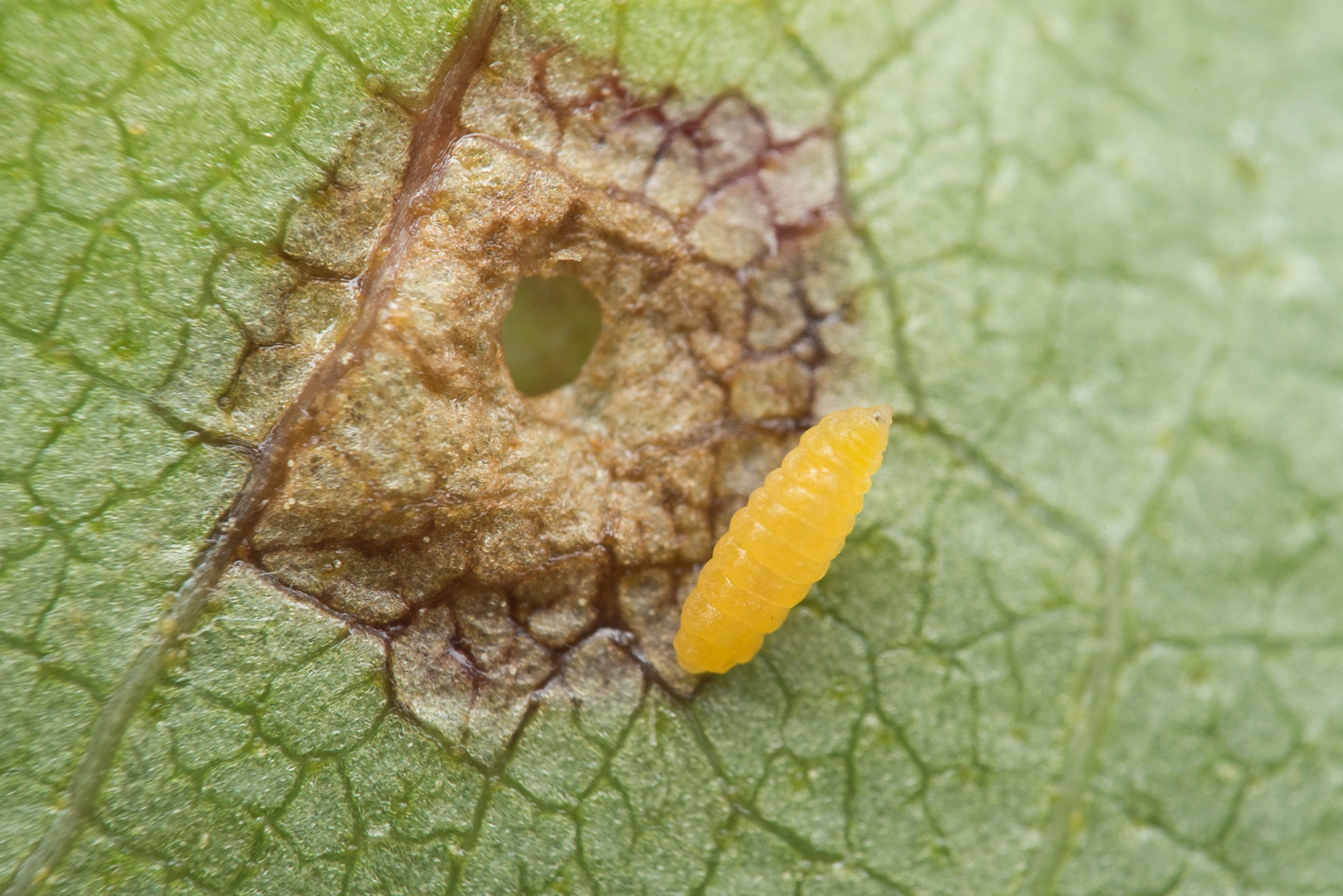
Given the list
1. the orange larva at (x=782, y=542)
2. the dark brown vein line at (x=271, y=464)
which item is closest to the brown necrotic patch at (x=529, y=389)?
the dark brown vein line at (x=271, y=464)

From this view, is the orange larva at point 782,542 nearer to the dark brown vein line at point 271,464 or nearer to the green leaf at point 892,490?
the green leaf at point 892,490

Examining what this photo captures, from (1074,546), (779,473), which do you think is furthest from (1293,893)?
(779,473)

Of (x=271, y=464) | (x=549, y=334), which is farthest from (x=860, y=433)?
(x=271, y=464)

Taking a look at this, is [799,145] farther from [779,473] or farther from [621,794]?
[621,794]

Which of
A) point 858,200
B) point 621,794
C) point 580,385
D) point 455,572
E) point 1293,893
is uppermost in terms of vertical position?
point 858,200

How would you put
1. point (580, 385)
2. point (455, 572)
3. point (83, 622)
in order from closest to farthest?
point (83, 622) → point (455, 572) → point (580, 385)

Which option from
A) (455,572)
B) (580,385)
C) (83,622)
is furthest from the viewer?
(580,385)

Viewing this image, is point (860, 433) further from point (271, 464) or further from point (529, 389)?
point (271, 464)
